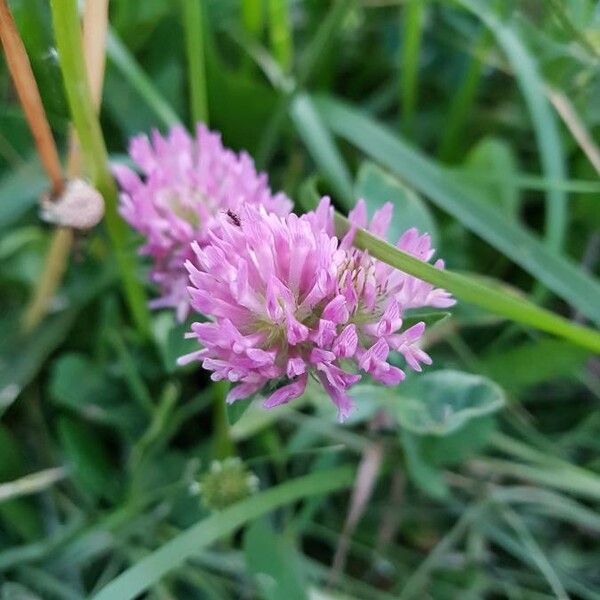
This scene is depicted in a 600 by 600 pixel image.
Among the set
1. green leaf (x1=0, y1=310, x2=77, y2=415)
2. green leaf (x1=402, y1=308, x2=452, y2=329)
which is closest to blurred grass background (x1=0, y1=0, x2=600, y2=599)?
green leaf (x1=0, y1=310, x2=77, y2=415)

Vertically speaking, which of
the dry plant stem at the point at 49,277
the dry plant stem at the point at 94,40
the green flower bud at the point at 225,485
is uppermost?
the dry plant stem at the point at 94,40

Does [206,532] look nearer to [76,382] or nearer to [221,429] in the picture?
[221,429]

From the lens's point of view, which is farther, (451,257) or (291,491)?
(451,257)

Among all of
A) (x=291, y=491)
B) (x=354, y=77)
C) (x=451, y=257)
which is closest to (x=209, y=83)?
(x=354, y=77)

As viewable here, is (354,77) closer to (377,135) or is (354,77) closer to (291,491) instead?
(377,135)

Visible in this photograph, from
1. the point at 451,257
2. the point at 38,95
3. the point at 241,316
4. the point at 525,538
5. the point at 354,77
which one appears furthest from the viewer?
the point at 354,77

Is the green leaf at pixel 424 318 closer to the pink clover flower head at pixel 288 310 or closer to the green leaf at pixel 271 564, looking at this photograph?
the pink clover flower head at pixel 288 310

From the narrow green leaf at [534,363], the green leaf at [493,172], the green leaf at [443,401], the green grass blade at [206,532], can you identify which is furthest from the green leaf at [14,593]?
the green leaf at [493,172]

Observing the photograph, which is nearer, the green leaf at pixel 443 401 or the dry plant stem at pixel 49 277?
the green leaf at pixel 443 401

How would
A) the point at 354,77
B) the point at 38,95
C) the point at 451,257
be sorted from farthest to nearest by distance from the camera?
the point at 354,77, the point at 451,257, the point at 38,95
